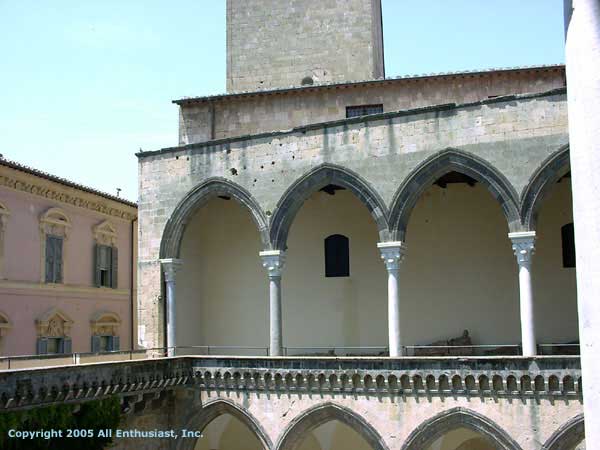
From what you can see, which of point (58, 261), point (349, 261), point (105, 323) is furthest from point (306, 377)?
point (105, 323)

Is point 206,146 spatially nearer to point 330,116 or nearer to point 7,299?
point 330,116

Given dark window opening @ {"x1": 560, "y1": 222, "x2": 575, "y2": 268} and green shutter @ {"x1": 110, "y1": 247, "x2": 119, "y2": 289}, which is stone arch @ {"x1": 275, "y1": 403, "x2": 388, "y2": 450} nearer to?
dark window opening @ {"x1": 560, "y1": 222, "x2": 575, "y2": 268}

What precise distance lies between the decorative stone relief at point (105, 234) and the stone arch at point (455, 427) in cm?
1465

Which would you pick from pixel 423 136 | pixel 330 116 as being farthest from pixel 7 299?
pixel 423 136

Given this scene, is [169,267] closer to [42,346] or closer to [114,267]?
[42,346]

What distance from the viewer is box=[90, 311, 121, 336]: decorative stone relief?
2680 centimetres

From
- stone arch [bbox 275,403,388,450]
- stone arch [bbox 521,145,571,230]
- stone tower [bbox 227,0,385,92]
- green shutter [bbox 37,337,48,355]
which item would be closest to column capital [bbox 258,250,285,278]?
stone arch [bbox 275,403,388,450]

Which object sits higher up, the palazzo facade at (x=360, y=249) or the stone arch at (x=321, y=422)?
the palazzo facade at (x=360, y=249)

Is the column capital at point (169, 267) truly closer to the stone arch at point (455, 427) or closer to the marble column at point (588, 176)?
the stone arch at point (455, 427)

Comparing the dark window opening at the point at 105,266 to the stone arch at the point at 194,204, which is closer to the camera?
the stone arch at the point at 194,204

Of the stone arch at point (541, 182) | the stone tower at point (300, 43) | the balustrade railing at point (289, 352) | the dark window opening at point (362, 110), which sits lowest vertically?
the balustrade railing at point (289, 352)

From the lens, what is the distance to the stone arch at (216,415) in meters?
18.2

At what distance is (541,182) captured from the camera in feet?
53.3

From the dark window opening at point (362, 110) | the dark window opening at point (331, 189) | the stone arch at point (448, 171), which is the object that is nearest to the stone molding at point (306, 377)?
the stone arch at point (448, 171)
